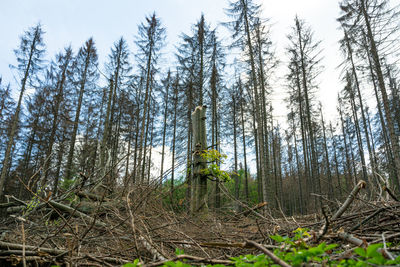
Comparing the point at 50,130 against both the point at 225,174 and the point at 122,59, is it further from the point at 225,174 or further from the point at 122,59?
the point at 225,174

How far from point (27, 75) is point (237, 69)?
13.0 metres

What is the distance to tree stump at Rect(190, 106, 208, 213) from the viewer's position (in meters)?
5.04

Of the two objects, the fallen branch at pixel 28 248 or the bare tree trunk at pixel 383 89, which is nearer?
the fallen branch at pixel 28 248

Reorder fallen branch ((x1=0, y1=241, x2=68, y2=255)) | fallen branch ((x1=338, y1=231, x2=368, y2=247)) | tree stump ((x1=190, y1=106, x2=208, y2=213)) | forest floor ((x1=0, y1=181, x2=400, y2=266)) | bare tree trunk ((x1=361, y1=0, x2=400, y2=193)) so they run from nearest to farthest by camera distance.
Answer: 1. fallen branch ((x1=338, y1=231, x2=368, y2=247))
2. forest floor ((x1=0, y1=181, x2=400, y2=266))
3. fallen branch ((x1=0, y1=241, x2=68, y2=255))
4. tree stump ((x1=190, y1=106, x2=208, y2=213))
5. bare tree trunk ((x1=361, y1=0, x2=400, y2=193))

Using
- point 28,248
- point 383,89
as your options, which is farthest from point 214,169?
point 383,89

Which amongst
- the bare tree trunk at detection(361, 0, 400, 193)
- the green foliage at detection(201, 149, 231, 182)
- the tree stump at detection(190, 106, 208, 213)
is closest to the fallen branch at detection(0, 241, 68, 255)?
the tree stump at detection(190, 106, 208, 213)

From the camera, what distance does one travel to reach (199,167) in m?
5.38

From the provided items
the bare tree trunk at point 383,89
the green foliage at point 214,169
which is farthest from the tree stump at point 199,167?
the bare tree trunk at point 383,89

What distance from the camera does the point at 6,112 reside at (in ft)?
45.9

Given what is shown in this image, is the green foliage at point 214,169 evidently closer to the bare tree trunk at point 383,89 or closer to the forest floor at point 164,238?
the forest floor at point 164,238

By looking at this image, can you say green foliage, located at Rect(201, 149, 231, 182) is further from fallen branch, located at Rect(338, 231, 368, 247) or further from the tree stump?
fallen branch, located at Rect(338, 231, 368, 247)

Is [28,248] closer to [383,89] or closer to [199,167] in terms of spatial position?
[199,167]

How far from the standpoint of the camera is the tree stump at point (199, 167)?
5039 mm

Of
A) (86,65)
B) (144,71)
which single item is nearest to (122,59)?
(144,71)
